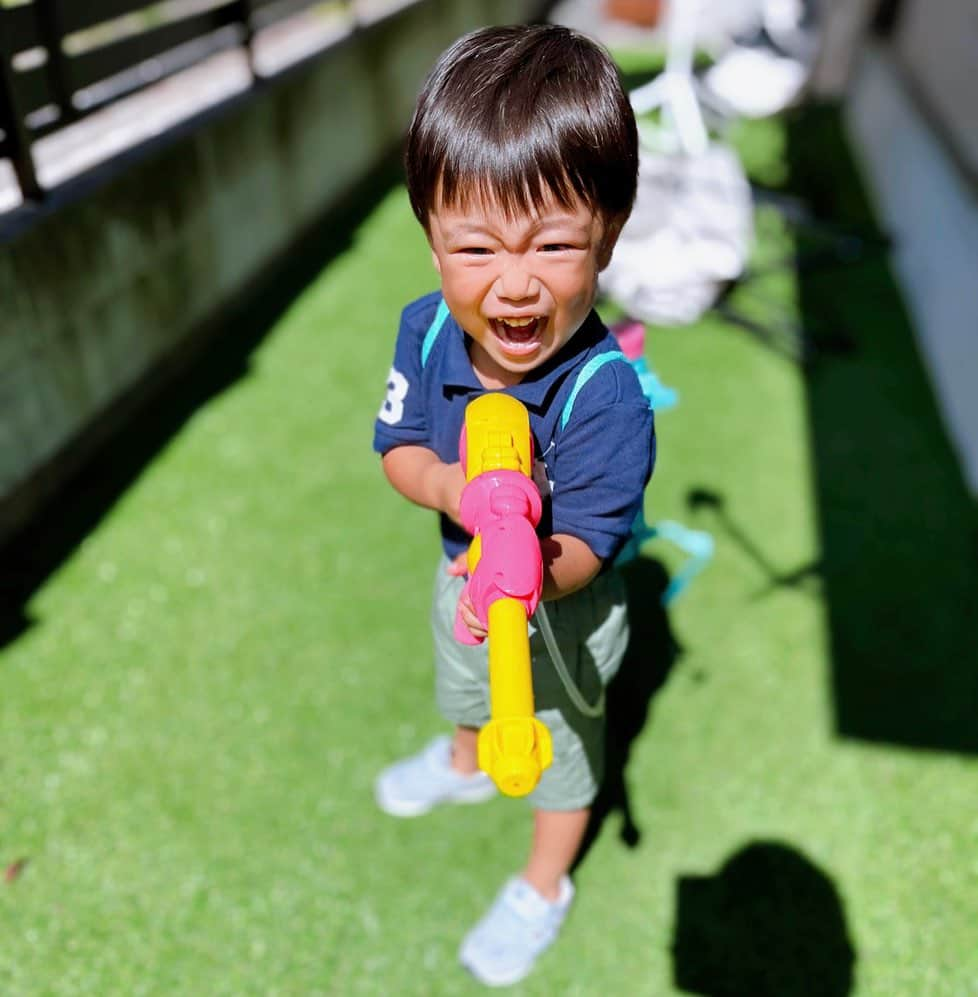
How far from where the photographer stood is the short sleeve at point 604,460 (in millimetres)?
1454

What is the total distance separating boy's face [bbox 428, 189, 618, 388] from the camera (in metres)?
1.28

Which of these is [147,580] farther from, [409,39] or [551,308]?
[409,39]

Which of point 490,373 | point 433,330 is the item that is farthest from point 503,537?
point 433,330

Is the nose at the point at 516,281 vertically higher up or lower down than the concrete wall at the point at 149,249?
higher up

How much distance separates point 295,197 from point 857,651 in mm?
4121

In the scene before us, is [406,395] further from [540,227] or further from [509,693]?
[509,693]

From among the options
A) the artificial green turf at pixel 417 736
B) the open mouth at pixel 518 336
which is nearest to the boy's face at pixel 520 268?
the open mouth at pixel 518 336

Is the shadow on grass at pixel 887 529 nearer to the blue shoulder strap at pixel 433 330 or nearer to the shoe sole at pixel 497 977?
the shoe sole at pixel 497 977

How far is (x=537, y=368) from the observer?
1.51 m

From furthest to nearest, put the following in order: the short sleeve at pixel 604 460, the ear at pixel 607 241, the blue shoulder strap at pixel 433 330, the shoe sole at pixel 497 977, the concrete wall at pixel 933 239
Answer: the concrete wall at pixel 933 239, the shoe sole at pixel 497 977, the blue shoulder strap at pixel 433 330, the short sleeve at pixel 604 460, the ear at pixel 607 241

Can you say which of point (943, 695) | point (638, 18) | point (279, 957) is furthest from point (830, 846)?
point (638, 18)

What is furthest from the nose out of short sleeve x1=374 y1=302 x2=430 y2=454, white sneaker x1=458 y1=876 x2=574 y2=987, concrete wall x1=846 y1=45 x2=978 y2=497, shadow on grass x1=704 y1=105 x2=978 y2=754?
concrete wall x1=846 y1=45 x2=978 y2=497

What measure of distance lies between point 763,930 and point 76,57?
157 inches

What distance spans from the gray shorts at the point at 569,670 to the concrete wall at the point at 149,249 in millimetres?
2150
